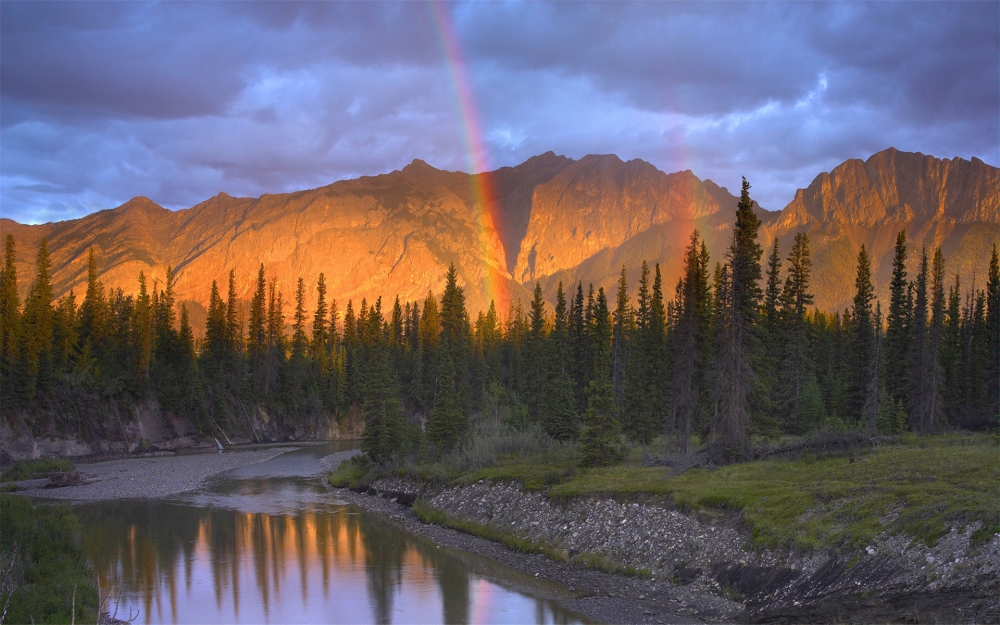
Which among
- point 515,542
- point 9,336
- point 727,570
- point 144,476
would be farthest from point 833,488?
point 9,336

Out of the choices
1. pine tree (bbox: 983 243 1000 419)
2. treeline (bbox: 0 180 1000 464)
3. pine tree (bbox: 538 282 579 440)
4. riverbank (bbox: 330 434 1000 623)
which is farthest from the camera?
pine tree (bbox: 983 243 1000 419)

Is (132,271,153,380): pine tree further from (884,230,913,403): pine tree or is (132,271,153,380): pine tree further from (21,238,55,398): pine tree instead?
(884,230,913,403): pine tree

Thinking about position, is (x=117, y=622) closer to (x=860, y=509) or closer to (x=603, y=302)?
(x=860, y=509)

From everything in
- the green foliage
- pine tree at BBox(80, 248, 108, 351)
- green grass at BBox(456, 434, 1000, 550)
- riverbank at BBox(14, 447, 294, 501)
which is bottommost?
riverbank at BBox(14, 447, 294, 501)

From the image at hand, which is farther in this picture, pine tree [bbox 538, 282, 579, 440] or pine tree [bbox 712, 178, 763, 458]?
pine tree [bbox 538, 282, 579, 440]

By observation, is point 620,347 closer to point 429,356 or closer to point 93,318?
point 429,356

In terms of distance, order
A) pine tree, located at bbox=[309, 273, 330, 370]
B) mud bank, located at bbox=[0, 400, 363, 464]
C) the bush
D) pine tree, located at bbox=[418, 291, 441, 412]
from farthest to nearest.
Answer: pine tree, located at bbox=[309, 273, 330, 370]
pine tree, located at bbox=[418, 291, 441, 412]
mud bank, located at bbox=[0, 400, 363, 464]
the bush

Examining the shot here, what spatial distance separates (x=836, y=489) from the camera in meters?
24.9

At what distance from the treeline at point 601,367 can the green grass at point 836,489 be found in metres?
3.97

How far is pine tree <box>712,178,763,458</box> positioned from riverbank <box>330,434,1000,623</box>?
127 inches

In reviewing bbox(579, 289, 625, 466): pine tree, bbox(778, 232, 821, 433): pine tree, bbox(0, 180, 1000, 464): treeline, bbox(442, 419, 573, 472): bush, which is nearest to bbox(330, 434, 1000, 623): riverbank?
bbox(579, 289, 625, 466): pine tree

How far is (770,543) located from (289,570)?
1765 cm

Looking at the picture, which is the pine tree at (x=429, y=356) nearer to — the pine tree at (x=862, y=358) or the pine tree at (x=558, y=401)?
the pine tree at (x=558, y=401)

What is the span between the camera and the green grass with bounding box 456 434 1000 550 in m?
20.5
